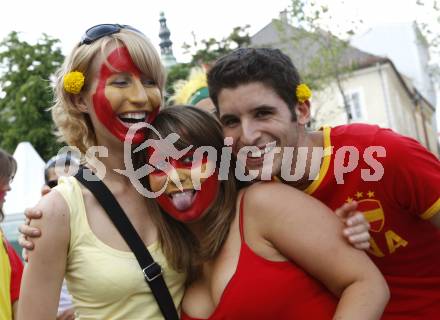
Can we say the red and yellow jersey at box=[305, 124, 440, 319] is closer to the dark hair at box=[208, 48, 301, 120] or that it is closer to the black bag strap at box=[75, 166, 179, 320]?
the dark hair at box=[208, 48, 301, 120]

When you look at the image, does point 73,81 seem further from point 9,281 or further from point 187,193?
point 9,281

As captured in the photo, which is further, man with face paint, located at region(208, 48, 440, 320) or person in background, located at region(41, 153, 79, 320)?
person in background, located at region(41, 153, 79, 320)

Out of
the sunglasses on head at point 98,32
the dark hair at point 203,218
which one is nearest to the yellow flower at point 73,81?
the sunglasses on head at point 98,32

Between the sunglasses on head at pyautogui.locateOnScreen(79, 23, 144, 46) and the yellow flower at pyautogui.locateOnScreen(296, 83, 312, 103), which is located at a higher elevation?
the sunglasses on head at pyautogui.locateOnScreen(79, 23, 144, 46)

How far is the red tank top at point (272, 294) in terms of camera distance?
85.4 inches

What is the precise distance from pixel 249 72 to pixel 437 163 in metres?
0.94

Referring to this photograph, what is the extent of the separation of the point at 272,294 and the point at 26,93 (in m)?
23.8

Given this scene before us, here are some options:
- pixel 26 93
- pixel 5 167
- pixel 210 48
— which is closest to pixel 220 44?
pixel 210 48

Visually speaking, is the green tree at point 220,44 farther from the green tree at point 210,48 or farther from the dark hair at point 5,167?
the dark hair at point 5,167

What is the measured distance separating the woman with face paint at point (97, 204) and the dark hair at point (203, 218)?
0.04 meters

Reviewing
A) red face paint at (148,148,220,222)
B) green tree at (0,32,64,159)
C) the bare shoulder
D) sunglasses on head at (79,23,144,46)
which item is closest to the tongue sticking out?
red face paint at (148,148,220,222)

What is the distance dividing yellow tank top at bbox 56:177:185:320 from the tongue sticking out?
28cm

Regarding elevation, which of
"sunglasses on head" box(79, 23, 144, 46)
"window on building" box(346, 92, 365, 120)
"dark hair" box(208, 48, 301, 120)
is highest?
"sunglasses on head" box(79, 23, 144, 46)

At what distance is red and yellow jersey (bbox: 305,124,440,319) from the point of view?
2.58 m
